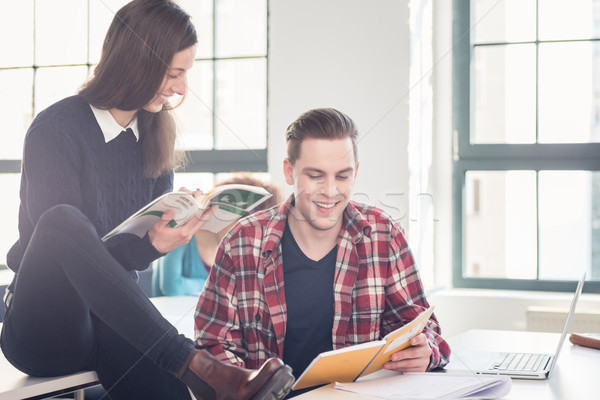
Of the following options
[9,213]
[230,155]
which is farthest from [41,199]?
[9,213]

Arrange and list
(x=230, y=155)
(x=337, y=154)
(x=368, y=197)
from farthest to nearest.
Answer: (x=230, y=155) → (x=368, y=197) → (x=337, y=154)

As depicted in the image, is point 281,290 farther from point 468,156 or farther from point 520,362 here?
point 468,156

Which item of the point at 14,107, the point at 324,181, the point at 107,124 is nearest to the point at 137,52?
the point at 107,124

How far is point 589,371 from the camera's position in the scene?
1.24 metres

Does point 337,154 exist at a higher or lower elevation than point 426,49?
lower

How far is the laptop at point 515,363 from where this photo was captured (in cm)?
115

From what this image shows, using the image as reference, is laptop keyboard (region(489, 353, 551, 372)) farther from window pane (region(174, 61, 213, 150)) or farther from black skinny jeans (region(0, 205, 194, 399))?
window pane (region(174, 61, 213, 150))

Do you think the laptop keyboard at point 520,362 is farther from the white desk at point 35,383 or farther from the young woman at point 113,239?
the white desk at point 35,383

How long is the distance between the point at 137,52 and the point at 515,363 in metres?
1.15

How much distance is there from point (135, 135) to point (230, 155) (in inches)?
50.9

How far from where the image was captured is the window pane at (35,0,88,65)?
11.1 feet

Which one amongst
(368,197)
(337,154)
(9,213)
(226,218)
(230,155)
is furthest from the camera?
(9,213)

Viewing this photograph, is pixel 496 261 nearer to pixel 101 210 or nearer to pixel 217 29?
pixel 217 29

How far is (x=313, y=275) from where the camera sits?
58.1 inches
